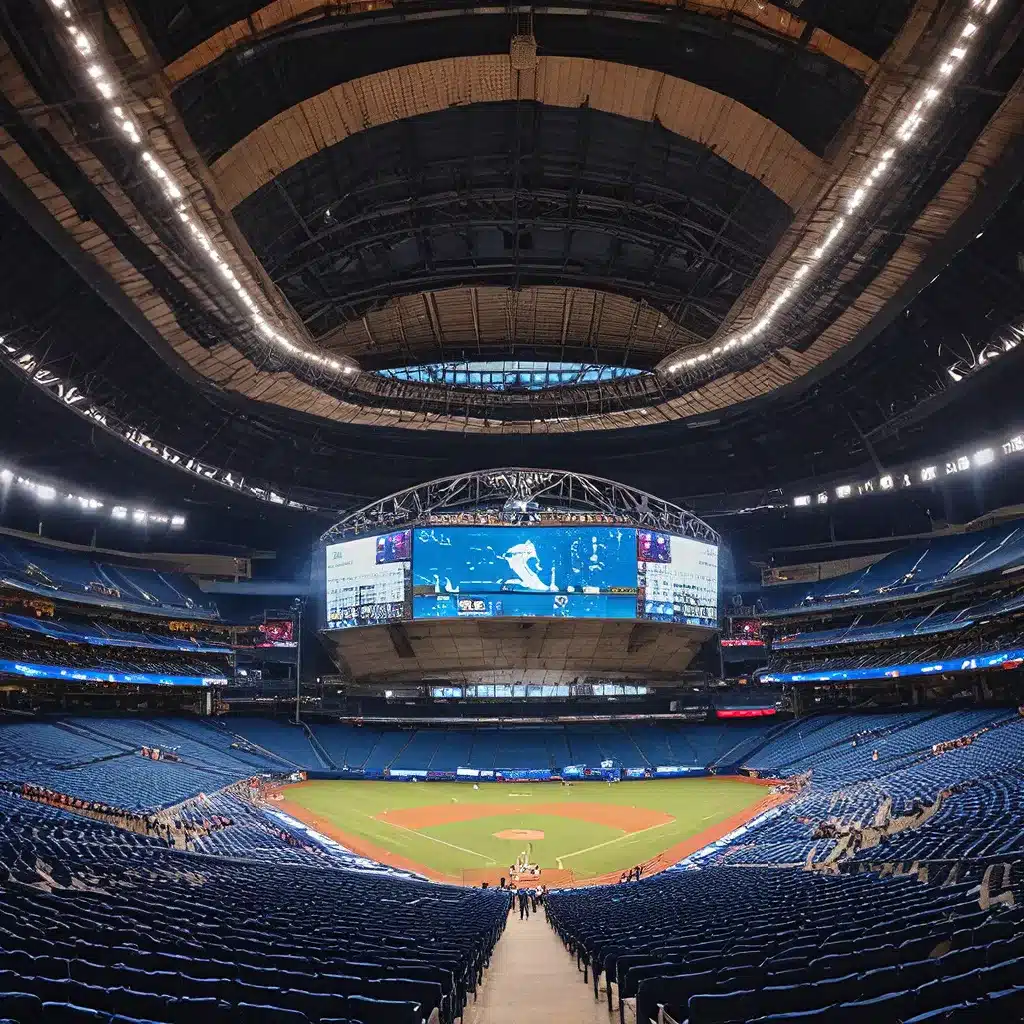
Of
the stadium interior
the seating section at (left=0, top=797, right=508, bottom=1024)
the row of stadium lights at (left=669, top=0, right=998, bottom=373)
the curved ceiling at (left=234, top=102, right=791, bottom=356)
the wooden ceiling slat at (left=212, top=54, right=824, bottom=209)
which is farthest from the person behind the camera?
the curved ceiling at (left=234, top=102, right=791, bottom=356)

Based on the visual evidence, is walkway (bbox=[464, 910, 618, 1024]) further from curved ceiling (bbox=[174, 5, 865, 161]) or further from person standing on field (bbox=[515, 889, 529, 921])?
curved ceiling (bbox=[174, 5, 865, 161])

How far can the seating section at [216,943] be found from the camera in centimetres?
566

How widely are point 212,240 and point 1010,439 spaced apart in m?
44.4

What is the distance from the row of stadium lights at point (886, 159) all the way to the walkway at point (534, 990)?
2479 centimetres

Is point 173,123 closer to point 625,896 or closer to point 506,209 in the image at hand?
point 506,209

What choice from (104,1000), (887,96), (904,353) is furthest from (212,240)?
(904,353)

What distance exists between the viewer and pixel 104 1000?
558 centimetres

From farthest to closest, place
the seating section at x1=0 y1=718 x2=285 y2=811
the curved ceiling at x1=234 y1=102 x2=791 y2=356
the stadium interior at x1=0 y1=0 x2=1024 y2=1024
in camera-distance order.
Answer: the curved ceiling at x1=234 y1=102 x2=791 y2=356, the seating section at x1=0 y1=718 x2=285 y2=811, the stadium interior at x1=0 y1=0 x2=1024 y2=1024

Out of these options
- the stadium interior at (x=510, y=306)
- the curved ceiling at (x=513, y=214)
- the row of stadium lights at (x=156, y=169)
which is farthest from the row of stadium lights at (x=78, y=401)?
the curved ceiling at (x=513, y=214)

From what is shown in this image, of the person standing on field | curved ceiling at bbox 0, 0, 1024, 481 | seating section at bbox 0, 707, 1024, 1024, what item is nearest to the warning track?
seating section at bbox 0, 707, 1024, 1024

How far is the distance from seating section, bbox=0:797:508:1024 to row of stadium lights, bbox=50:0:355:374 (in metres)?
20.4

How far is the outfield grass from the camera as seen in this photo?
30547mm

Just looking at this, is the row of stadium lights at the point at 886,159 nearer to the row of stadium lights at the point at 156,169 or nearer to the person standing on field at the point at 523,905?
the row of stadium lights at the point at 156,169

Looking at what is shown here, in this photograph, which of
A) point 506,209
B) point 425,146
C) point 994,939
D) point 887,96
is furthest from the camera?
point 506,209
